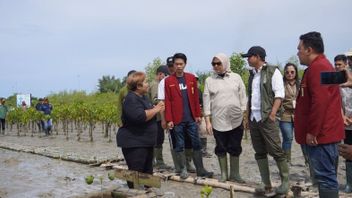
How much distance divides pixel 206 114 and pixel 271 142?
1.33m

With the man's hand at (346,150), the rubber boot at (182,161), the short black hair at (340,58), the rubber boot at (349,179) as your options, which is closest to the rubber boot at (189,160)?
the rubber boot at (182,161)

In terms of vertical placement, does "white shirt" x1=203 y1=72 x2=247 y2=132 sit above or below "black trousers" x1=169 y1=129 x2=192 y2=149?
above

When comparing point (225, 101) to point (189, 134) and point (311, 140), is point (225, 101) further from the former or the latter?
point (311, 140)

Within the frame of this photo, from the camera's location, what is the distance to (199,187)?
244 inches

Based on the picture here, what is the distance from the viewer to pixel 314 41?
4113 millimetres

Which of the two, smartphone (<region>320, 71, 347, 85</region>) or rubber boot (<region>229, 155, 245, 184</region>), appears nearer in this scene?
smartphone (<region>320, 71, 347, 85</region>)

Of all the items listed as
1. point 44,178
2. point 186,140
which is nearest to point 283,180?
point 186,140

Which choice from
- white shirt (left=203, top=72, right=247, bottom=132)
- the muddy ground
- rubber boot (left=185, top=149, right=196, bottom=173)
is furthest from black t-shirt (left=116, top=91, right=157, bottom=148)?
rubber boot (left=185, top=149, right=196, bottom=173)

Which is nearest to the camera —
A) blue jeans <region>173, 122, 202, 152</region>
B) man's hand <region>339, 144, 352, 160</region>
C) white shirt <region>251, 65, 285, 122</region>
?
man's hand <region>339, 144, 352, 160</region>

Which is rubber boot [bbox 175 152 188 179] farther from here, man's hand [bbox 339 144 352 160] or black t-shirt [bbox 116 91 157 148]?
man's hand [bbox 339 144 352 160]

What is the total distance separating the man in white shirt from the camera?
5.33 metres

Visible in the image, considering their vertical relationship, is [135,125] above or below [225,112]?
below

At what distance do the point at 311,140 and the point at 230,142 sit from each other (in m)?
2.40

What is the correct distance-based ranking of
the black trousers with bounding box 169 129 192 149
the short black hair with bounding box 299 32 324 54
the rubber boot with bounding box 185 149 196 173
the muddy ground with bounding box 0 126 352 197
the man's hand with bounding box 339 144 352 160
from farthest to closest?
the rubber boot with bounding box 185 149 196 173, the black trousers with bounding box 169 129 192 149, the muddy ground with bounding box 0 126 352 197, the short black hair with bounding box 299 32 324 54, the man's hand with bounding box 339 144 352 160
